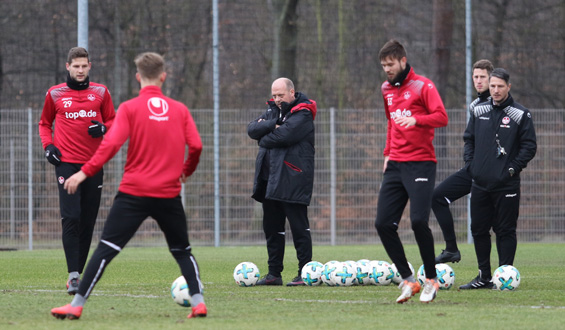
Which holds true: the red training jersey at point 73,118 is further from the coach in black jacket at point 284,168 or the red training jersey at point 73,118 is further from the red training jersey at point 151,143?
the red training jersey at point 151,143

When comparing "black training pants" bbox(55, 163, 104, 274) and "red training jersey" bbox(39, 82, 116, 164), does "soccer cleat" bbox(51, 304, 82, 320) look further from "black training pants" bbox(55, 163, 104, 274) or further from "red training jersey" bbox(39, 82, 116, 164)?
"red training jersey" bbox(39, 82, 116, 164)

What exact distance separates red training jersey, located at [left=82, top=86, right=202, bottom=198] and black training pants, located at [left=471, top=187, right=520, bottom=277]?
351 cm

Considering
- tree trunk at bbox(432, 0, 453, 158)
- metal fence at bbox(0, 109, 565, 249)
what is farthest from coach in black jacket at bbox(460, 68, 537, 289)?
tree trunk at bbox(432, 0, 453, 158)

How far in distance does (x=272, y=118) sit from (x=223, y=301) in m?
2.59

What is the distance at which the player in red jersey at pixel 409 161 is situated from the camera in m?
7.82

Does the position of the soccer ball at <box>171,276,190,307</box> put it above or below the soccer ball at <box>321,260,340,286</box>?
above

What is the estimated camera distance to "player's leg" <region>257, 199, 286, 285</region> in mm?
9922

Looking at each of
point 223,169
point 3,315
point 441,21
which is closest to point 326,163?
point 223,169

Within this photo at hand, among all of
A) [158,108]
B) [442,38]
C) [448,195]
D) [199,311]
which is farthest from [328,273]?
[442,38]

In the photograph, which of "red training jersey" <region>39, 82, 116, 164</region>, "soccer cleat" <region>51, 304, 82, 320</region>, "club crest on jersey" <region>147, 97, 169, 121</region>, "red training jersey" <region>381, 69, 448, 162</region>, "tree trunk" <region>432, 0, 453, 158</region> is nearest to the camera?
"soccer cleat" <region>51, 304, 82, 320</region>

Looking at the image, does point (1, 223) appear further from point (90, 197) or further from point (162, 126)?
point (162, 126)

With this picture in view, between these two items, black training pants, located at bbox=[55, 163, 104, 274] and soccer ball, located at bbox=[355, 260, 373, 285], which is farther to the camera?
soccer ball, located at bbox=[355, 260, 373, 285]

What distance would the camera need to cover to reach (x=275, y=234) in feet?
33.1

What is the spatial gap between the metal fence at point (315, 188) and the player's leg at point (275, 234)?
7457 mm
